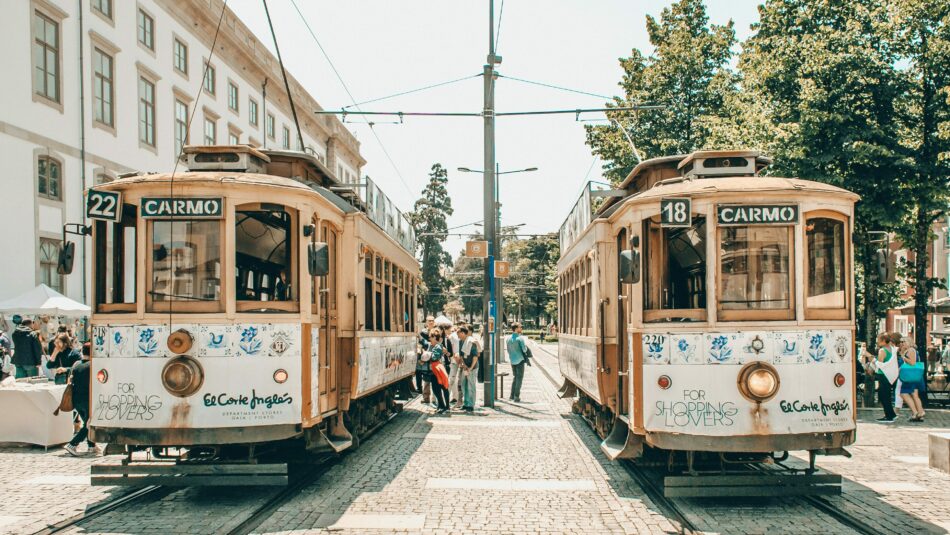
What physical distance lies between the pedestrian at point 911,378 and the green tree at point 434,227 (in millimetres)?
59702

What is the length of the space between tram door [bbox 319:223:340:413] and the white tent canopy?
12091mm

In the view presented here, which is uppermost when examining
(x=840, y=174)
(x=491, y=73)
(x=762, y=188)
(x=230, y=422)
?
(x=491, y=73)

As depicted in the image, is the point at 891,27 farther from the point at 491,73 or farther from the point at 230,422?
the point at 230,422

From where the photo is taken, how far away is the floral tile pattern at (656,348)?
7.91m

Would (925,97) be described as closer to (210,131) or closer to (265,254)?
(265,254)

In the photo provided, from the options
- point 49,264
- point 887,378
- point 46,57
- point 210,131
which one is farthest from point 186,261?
point 210,131

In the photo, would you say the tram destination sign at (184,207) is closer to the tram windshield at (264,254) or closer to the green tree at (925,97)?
the tram windshield at (264,254)

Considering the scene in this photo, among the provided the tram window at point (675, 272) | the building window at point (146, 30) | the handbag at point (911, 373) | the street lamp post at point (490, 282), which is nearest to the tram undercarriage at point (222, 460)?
the tram window at point (675, 272)

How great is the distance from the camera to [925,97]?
17.5 meters

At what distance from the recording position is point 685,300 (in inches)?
319

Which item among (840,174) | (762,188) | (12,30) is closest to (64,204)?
(12,30)

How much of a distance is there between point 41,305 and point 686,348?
16.0 m

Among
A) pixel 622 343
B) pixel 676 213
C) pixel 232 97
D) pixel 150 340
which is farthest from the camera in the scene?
pixel 232 97

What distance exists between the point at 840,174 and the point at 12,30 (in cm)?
1910
